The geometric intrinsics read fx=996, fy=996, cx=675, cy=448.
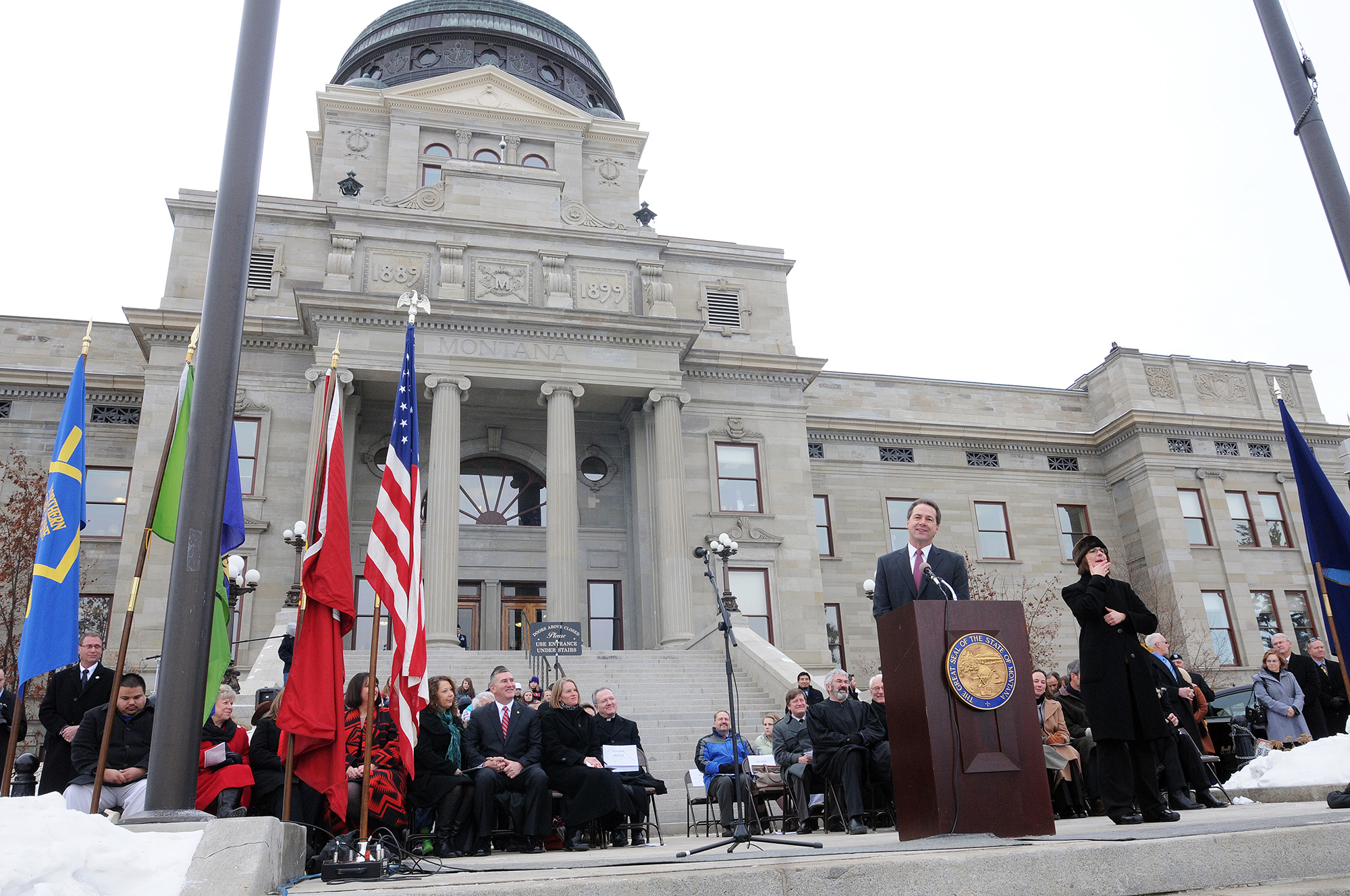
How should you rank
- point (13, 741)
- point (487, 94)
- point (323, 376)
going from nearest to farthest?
point (13, 741) → point (323, 376) → point (487, 94)

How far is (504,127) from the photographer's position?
1351 inches

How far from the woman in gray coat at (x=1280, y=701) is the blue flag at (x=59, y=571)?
1235cm

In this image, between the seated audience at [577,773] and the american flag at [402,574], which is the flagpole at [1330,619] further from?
the american flag at [402,574]

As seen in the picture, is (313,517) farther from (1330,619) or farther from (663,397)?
(663,397)

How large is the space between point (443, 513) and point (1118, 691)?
1878 cm

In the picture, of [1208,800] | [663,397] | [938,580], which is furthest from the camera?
[663,397]

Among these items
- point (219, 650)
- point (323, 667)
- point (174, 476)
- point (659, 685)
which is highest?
point (174, 476)

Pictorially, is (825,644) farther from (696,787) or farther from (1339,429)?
(1339,429)

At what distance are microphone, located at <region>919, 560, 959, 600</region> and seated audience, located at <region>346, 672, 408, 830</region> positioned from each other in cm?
492

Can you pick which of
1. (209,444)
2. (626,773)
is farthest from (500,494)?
(209,444)

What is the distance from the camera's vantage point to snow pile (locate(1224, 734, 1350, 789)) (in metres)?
8.21

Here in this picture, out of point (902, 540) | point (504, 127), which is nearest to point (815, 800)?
point (902, 540)

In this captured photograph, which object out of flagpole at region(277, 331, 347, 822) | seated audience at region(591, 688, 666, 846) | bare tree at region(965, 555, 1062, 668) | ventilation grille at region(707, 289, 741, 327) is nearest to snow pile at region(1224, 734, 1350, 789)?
seated audience at region(591, 688, 666, 846)

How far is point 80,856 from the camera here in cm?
441
